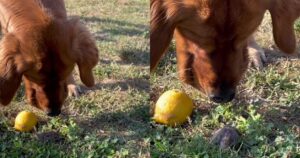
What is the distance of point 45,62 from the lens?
2.95 metres

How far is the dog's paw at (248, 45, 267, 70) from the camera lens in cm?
384

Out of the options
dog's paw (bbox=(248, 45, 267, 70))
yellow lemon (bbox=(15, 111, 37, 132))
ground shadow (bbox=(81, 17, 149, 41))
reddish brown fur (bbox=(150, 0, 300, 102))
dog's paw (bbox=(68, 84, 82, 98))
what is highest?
reddish brown fur (bbox=(150, 0, 300, 102))

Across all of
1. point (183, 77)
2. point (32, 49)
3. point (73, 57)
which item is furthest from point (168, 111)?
point (32, 49)

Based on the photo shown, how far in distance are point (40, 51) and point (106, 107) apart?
0.89m

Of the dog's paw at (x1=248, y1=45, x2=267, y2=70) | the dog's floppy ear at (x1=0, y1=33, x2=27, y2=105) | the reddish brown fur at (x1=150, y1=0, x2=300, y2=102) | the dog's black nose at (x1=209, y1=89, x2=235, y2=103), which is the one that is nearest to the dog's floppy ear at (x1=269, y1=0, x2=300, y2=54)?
the reddish brown fur at (x1=150, y1=0, x2=300, y2=102)

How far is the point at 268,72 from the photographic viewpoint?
387 cm

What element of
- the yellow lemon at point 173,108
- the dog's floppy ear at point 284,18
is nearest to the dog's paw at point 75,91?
the yellow lemon at point 173,108

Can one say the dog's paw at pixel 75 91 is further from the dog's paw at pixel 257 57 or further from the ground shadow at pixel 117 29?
the dog's paw at pixel 257 57

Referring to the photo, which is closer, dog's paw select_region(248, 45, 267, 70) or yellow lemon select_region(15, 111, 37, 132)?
yellow lemon select_region(15, 111, 37, 132)

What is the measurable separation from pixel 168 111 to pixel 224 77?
54cm

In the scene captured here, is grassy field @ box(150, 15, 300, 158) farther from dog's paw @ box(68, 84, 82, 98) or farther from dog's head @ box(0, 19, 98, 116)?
dog's head @ box(0, 19, 98, 116)

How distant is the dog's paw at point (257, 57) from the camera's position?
3842mm

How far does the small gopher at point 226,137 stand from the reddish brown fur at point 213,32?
21.6 inches

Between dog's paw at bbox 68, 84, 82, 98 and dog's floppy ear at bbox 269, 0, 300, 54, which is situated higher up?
dog's floppy ear at bbox 269, 0, 300, 54
